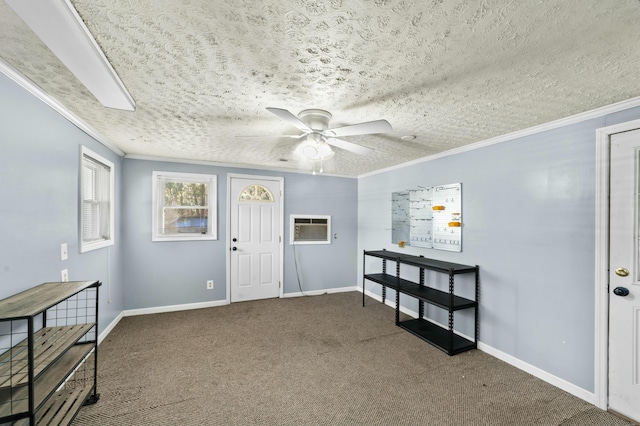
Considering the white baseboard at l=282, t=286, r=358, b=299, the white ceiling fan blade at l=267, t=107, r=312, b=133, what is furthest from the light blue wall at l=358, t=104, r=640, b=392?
the white baseboard at l=282, t=286, r=358, b=299

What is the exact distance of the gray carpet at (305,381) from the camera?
1971mm

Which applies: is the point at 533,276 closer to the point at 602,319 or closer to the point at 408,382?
the point at 602,319

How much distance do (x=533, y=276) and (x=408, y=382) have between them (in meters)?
1.51

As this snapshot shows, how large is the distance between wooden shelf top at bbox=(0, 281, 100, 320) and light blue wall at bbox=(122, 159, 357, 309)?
2052 mm

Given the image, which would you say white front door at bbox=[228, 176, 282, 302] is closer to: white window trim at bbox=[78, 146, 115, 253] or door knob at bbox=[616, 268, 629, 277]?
white window trim at bbox=[78, 146, 115, 253]

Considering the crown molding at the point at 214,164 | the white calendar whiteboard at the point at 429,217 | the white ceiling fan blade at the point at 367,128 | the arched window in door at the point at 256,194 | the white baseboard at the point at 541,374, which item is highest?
the crown molding at the point at 214,164

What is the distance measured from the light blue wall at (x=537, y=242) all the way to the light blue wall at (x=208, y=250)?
225cm

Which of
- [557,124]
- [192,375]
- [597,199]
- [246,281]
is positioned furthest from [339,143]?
[246,281]

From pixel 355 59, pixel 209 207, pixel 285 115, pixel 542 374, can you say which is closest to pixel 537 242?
pixel 542 374

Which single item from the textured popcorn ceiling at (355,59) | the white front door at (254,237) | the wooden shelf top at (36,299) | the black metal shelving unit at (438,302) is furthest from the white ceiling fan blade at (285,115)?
the white front door at (254,237)

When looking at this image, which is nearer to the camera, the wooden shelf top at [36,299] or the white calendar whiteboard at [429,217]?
the wooden shelf top at [36,299]

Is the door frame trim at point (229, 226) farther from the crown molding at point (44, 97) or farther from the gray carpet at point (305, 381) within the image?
the crown molding at point (44, 97)

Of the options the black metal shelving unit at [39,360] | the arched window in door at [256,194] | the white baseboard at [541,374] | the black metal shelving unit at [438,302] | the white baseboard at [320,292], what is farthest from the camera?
the white baseboard at [320,292]

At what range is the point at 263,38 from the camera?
52.6 inches
